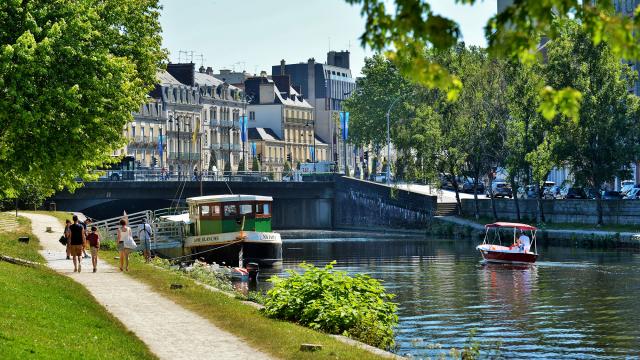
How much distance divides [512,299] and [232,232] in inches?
976

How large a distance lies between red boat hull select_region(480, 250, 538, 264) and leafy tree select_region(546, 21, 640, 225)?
19.5 m

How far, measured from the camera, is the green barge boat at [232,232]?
7056 cm

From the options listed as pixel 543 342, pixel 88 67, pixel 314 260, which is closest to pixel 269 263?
pixel 314 260

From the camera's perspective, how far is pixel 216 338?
85.8 ft

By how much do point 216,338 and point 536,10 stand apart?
16107mm

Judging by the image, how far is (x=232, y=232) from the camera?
72000 mm

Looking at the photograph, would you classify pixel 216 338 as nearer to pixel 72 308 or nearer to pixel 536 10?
pixel 72 308

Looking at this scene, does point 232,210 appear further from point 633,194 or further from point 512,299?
point 633,194

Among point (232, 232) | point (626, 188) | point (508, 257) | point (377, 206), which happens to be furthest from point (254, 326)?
point (377, 206)

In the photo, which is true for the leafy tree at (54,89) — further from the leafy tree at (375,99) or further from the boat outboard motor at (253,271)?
the leafy tree at (375,99)

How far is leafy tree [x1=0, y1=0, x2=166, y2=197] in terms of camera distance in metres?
44.2

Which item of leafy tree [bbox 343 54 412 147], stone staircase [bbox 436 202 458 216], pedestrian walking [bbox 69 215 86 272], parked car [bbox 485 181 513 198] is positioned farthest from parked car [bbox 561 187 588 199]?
pedestrian walking [bbox 69 215 86 272]

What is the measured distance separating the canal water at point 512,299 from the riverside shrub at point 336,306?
164 cm

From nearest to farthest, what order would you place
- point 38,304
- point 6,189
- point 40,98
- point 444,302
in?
point 38,304
point 40,98
point 444,302
point 6,189
